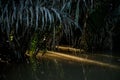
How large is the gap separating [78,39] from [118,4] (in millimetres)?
1494

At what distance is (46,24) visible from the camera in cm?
498

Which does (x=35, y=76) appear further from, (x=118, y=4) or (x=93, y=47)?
(x=118, y=4)

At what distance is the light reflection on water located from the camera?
5.01 m

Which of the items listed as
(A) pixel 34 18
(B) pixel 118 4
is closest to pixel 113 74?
(A) pixel 34 18

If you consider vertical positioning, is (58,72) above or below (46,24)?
below

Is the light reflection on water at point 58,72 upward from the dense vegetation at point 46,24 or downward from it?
downward

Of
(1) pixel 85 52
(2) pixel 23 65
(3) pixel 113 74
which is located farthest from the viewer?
(1) pixel 85 52

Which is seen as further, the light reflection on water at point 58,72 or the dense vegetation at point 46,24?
the light reflection on water at point 58,72

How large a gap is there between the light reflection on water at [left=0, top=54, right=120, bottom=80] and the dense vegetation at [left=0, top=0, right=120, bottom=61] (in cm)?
36

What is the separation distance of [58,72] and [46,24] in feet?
3.22

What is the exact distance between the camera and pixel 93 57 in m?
6.97

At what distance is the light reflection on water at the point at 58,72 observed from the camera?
16.4ft

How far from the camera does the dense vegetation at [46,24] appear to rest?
4852 millimetres

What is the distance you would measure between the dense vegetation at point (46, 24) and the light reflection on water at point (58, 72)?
1.19 ft
